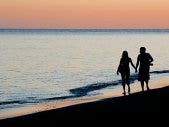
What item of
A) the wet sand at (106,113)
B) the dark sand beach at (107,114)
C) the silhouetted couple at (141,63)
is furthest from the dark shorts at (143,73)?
the dark sand beach at (107,114)

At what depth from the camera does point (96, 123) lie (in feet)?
36.6

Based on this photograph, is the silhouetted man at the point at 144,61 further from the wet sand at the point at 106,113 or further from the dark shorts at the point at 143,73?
the wet sand at the point at 106,113

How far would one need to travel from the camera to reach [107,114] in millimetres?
12430

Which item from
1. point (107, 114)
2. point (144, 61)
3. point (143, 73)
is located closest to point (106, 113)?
point (107, 114)

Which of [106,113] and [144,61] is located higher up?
[144,61]

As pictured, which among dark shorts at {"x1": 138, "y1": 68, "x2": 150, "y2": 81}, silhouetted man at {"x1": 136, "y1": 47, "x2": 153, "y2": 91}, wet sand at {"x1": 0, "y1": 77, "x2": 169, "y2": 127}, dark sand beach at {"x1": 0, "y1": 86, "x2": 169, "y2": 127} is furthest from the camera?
dark shorts at {"x1": 138, "y1": 68, "x2": 150, "y2": 81}

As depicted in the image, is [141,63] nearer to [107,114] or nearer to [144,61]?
[144,61]

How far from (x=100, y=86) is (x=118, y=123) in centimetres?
1620

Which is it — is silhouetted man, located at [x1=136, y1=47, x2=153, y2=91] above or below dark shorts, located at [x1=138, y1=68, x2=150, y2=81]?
above

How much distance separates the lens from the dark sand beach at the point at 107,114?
1139cm

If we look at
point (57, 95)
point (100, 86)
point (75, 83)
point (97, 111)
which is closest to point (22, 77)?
point (75, 83)

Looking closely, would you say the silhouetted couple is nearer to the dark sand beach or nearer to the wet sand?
the wet sand

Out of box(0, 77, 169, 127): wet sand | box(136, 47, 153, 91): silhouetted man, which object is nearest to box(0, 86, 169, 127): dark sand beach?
box(0, 77, 169, 127): wet sand

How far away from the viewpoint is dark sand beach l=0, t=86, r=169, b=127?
11.4 meters
